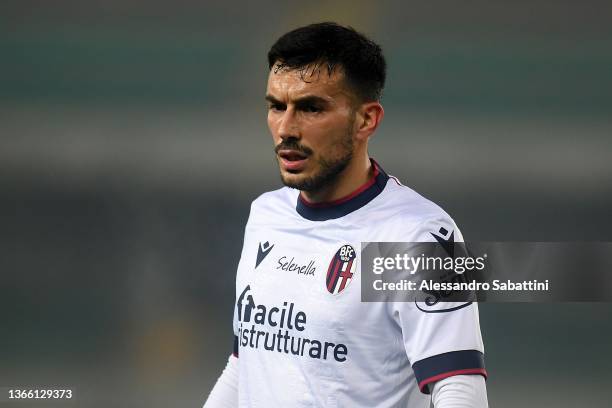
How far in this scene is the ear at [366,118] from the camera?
174cm

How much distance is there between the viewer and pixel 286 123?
1698mm

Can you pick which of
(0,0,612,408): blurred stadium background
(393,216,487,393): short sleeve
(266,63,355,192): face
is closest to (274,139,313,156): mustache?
(266,63,355,192): face

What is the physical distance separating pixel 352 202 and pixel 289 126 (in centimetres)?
21

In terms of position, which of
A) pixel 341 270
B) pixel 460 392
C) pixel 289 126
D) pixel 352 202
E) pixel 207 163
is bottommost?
pixel 460 392

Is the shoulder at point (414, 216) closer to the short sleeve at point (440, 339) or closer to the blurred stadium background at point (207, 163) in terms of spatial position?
the short sleeve at point (440, 339)

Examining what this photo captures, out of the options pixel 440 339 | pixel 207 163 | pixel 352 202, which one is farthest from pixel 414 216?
pixel 207 163

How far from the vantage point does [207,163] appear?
8.70 feet

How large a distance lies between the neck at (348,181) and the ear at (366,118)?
0.05 m

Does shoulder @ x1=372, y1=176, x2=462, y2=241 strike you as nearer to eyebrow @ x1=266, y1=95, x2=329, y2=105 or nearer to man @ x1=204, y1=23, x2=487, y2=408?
man @ x1=204, y1=23, x2=487, y2=408

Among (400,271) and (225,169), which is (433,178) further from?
(400,271)

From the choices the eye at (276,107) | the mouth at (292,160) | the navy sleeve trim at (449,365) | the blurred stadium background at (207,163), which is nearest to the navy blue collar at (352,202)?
the mouth at (292,160)

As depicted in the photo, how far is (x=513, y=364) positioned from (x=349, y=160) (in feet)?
3.74

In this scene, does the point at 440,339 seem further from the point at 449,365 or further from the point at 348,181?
the point at 348,181

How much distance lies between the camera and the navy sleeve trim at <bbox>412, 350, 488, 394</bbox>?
1.47 meters
